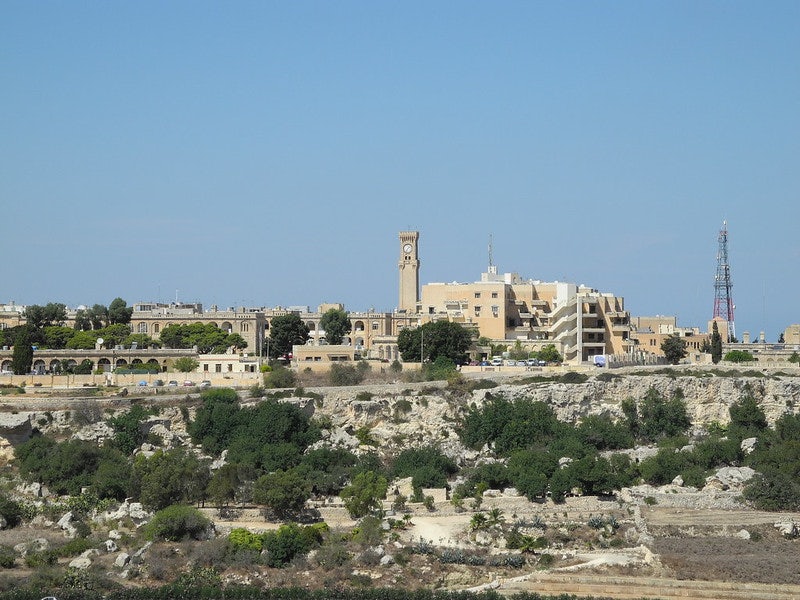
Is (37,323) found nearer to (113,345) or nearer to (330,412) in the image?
(113,345)

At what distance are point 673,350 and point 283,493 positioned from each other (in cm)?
3942

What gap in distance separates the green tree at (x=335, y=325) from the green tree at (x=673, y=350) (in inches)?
783

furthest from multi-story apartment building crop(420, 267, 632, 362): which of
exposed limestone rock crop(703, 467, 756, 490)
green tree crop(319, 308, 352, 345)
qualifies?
exposed limestone rock crop(703, 467, 756, 490)

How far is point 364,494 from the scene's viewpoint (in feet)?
152

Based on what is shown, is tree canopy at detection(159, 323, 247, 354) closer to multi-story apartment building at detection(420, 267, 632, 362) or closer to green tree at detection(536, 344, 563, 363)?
multi-story apartment building at detection(420, 267, 632, 362)

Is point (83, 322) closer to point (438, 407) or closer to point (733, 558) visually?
point (438, 407)

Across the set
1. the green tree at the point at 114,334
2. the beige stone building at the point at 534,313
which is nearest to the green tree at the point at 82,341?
the green tree at the point at 114,334

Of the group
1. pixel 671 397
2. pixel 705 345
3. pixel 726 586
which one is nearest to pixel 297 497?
pixel 726 586

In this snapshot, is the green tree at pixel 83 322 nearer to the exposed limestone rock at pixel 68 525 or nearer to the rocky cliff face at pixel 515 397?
the rocky cliff face at pixel 515 397

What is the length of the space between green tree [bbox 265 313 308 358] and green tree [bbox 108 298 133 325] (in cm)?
1288

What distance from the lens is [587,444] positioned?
56.5 m

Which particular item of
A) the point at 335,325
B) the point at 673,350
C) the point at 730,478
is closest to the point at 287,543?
Result: the point at 730,478

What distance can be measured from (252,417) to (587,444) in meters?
13.1

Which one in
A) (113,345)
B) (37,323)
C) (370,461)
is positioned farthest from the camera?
(37,323)
